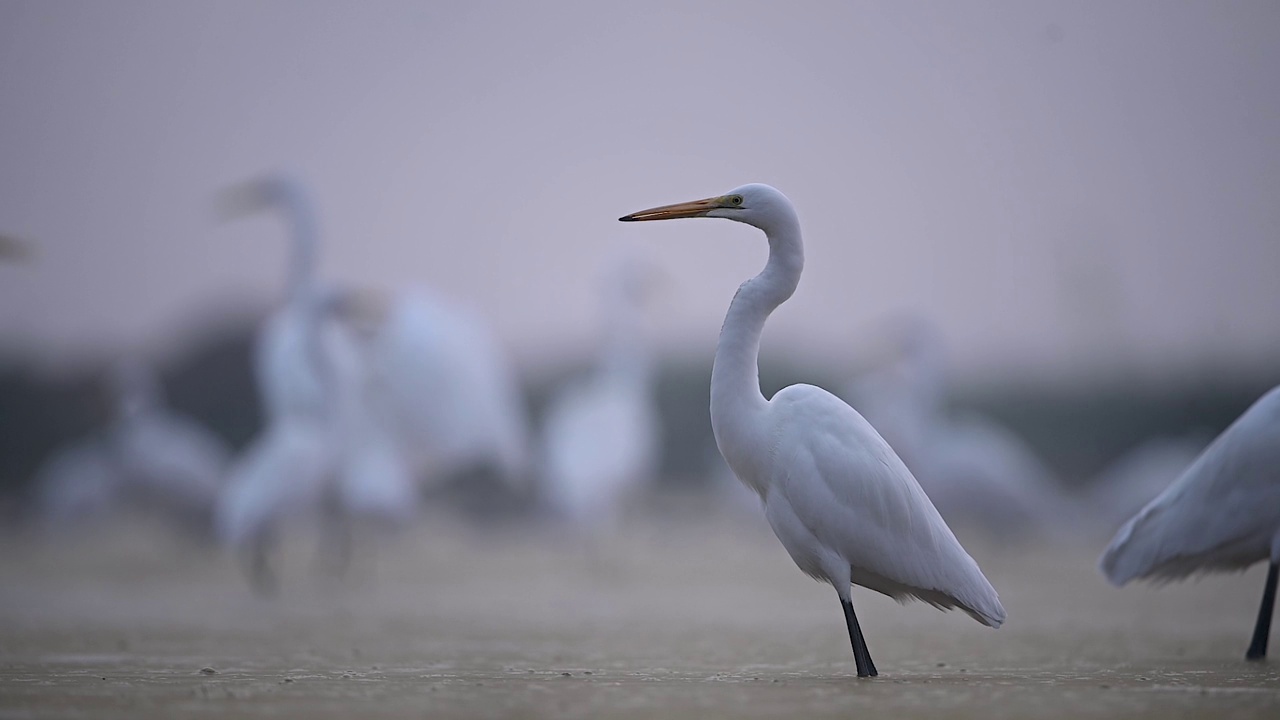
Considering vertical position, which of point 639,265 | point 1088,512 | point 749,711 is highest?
point 639,265

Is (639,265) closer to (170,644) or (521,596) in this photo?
(521,596)

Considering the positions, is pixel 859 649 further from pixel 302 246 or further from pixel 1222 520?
pixel 302 246

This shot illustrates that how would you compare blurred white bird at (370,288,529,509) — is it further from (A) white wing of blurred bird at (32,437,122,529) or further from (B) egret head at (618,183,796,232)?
(B) egret head at (618,183,796,232)

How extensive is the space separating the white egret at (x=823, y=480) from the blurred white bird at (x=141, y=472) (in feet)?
30.4

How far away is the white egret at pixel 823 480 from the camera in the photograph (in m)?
5.14

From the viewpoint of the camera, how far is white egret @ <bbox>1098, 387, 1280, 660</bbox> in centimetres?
577

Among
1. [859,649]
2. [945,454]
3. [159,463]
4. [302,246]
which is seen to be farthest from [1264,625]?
[159,463]

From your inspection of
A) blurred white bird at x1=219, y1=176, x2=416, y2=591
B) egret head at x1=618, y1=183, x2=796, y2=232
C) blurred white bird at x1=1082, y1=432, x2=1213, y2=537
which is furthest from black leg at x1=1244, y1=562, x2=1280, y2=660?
blurred white bird at x1=1082, y1=432, x2=1213, y2=537

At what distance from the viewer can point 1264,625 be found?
569 cm

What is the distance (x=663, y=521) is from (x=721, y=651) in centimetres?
1642

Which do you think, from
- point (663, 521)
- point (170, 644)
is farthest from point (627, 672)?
point (663, 521)

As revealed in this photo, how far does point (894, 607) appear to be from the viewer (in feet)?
30.6

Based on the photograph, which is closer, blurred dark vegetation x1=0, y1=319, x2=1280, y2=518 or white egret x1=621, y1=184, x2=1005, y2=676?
white egret x1=621, y1=184, x2=1005, y2=676

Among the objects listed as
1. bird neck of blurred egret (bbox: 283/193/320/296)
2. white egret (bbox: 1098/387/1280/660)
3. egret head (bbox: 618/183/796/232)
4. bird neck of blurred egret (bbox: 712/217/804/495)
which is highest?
bird neck of blurred egret (bbox: 283/193/320/296)
